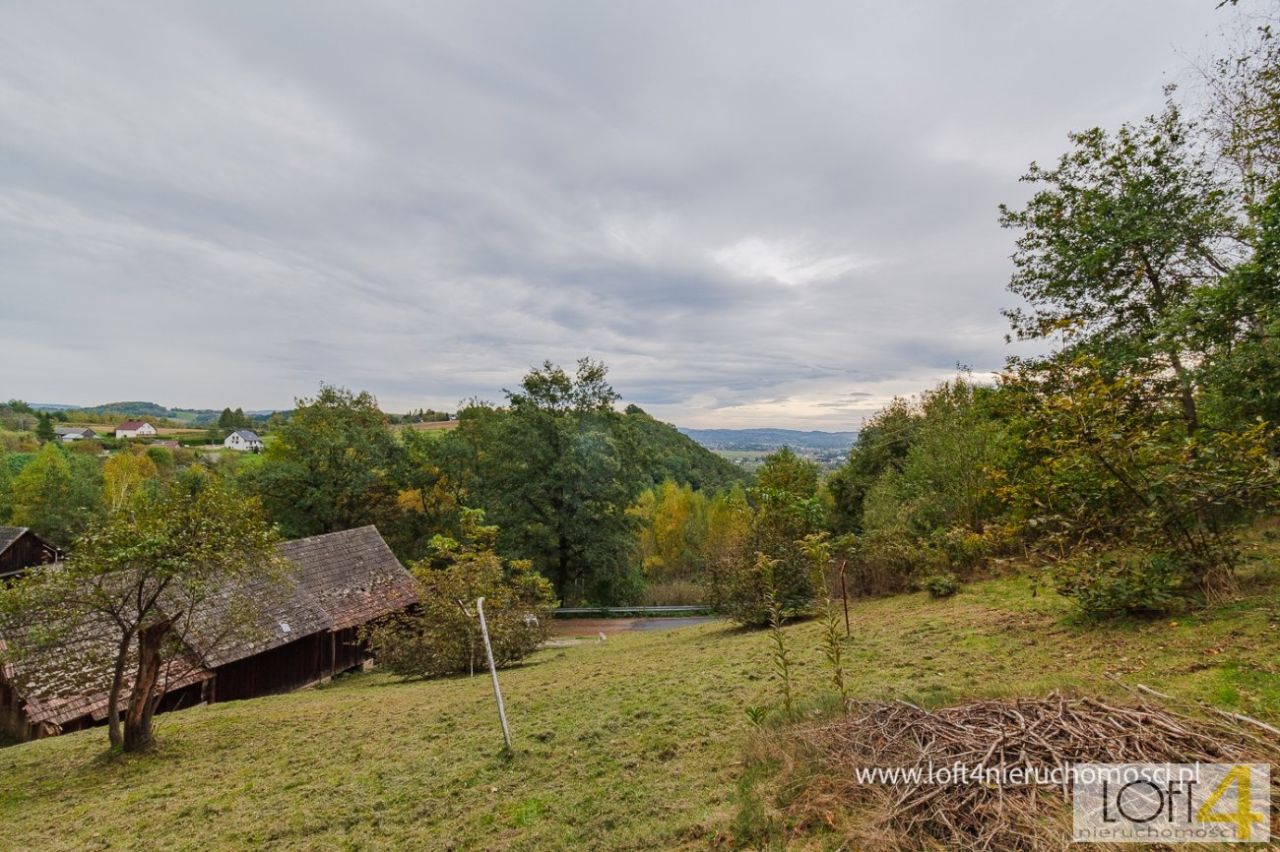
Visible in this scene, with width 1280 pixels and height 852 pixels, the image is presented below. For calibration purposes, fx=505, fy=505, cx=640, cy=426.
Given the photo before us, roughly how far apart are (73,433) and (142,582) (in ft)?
389

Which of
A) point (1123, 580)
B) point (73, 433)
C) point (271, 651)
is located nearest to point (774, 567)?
point (1123, 580)

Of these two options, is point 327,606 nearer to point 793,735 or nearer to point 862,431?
point 793,735

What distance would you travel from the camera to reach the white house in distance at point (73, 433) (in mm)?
77931

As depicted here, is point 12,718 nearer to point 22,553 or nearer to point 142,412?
point 22,553

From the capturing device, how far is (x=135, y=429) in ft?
302

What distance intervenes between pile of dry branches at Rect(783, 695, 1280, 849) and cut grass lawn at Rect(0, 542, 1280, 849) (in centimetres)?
67

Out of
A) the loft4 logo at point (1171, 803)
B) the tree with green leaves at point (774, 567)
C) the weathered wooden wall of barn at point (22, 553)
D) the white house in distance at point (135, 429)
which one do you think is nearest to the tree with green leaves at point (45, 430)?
the white house in distance at point (135, 429)

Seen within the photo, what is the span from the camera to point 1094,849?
7.30ft

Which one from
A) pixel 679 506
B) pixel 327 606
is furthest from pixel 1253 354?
pixel 679 506

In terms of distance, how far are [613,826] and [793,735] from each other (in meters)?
1.49

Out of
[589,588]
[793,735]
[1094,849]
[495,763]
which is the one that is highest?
[1094,849]

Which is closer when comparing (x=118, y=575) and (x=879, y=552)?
(x=118, y=575)

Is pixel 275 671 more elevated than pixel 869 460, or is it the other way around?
pixel 869 460

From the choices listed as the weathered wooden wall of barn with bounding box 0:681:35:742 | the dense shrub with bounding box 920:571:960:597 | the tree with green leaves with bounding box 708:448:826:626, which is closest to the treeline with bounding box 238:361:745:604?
the tree with green leaves with bounding box 708:448:826:626
